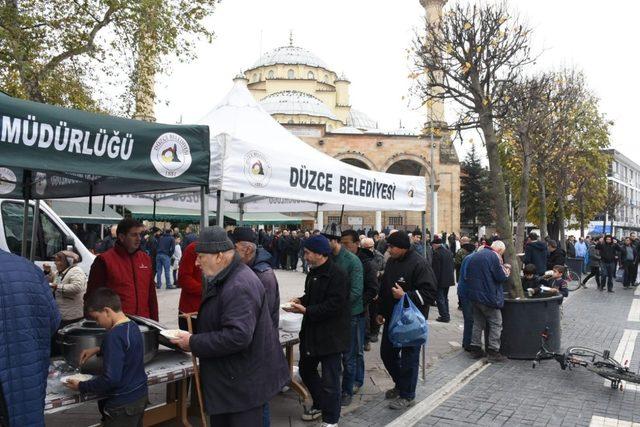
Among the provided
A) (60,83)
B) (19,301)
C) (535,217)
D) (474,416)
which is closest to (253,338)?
Result: (19,301)

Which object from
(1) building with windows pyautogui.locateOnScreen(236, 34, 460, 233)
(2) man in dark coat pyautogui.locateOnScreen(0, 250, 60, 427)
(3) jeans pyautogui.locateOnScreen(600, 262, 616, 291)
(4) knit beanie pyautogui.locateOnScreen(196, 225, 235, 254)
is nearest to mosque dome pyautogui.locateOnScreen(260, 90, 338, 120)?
(1) building with windows pyautogui.locateOnScreen(236, 34, 460, 233)

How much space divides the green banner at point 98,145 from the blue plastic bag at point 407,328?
2.50 metres

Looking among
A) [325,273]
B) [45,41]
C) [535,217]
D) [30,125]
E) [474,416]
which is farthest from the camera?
[535,217]

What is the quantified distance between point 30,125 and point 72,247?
4.83 metres

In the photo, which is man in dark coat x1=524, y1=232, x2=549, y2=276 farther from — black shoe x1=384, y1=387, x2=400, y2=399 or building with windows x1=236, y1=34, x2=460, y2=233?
building with windows x1=236, y1=34, x2=460, y2=233

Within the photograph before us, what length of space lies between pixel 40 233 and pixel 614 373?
7975 mm

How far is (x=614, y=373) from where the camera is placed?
647 cm


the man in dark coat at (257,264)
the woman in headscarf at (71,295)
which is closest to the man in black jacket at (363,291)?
the man in dark coat at (257,264)

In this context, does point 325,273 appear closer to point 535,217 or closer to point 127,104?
point 127,104

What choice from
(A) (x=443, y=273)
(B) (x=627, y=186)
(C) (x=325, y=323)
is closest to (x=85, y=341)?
(C) (x=325, y=323)

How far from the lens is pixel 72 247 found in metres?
7.88

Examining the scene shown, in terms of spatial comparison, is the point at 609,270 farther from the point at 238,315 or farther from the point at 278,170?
the point at 238,315

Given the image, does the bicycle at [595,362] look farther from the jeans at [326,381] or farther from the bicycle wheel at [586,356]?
the jeans at [326,381]

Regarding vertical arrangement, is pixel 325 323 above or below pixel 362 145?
below
